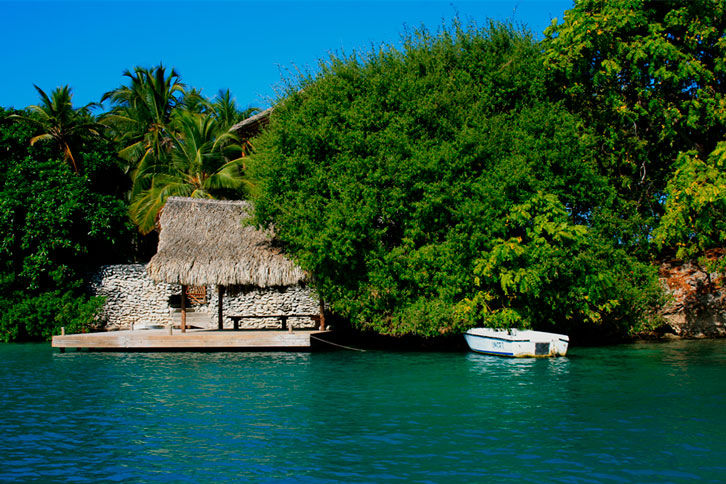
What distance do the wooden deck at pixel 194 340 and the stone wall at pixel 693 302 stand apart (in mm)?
11702

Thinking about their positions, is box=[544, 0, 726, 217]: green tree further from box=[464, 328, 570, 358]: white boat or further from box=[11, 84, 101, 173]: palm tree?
box=[11, 84, 101, 173]: palm tree

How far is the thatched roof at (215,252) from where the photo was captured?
1909 cm

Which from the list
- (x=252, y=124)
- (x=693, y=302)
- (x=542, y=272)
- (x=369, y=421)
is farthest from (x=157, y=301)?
(x=693, y=302)

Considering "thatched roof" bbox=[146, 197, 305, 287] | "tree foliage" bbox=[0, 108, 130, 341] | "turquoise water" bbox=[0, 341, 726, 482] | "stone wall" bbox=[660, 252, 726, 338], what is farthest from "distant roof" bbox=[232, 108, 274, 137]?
"stone wall" bbox=[660, 252, 726, 338]

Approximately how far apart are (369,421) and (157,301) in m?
17.4

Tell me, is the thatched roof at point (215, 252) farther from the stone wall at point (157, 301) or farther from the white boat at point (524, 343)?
the white boat at point (524, 343)

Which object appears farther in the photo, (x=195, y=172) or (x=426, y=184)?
(x=195, y=172)

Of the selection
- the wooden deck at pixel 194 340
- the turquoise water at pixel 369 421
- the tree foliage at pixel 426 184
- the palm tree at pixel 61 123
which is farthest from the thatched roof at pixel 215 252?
the palm tree at pixel 61 123

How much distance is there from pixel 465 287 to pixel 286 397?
7143 millimetres

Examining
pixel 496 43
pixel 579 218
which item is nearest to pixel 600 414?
pixel 579 218

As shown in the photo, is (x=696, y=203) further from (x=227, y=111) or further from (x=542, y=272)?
(x=227, y=111)

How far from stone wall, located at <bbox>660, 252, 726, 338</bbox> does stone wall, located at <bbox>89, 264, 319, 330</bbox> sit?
1220 centimetres

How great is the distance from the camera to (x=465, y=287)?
57.9 feet

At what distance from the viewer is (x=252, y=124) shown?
86.7 ft
